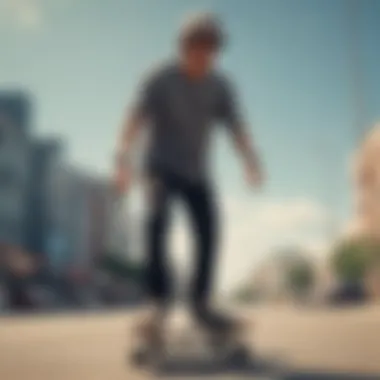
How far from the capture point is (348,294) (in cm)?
197

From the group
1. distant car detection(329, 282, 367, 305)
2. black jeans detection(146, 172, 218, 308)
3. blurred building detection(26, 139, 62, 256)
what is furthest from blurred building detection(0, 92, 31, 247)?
distant car detection(329, 282, 367, 305)

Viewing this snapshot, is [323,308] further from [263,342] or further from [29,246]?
[29,246]

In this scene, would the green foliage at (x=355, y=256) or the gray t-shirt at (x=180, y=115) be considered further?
the green foliage at (x=355, y=256)

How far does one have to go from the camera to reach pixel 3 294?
8.27 feet

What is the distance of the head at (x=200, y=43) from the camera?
119 cm

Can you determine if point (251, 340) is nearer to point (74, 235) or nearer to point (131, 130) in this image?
point (131, 130)

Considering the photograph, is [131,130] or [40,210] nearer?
[131,130]

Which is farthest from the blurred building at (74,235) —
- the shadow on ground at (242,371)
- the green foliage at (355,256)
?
the shadow on ground at (242,371)

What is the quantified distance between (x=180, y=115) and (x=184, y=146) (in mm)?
62

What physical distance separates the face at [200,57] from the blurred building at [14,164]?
397mm

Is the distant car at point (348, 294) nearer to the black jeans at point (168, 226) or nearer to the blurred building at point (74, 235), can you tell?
the black jeans at point (168, 226)

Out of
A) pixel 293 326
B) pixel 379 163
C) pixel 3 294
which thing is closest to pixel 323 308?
pixel 293 326

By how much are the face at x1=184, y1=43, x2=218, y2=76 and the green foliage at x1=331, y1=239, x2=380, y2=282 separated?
0.54 metres

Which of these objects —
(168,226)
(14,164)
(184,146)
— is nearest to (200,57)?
(184,146)
